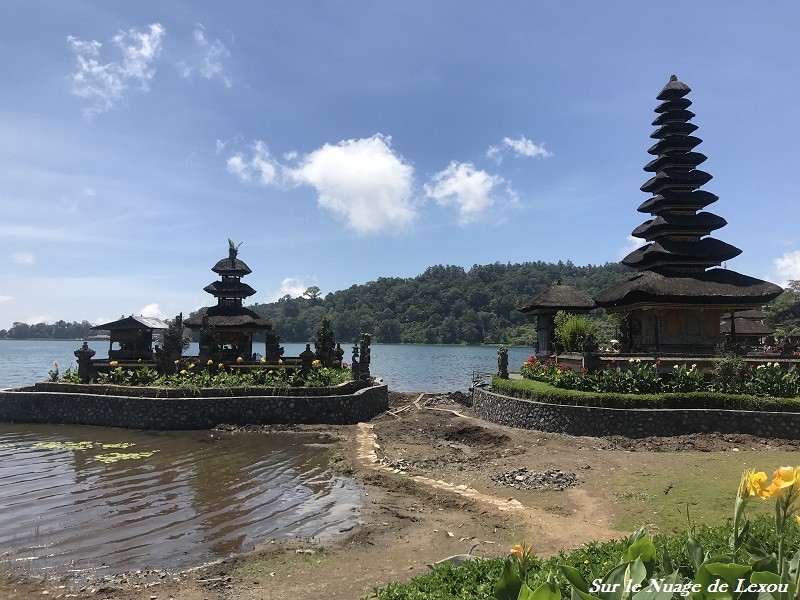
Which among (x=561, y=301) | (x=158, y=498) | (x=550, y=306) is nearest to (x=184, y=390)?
(x=158, y=498)

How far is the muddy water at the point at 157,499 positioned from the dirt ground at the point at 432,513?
69cm

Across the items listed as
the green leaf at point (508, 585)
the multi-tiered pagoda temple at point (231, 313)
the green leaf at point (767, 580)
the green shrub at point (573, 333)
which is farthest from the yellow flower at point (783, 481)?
the multi-tiered pagoda temple at point (231, 313)

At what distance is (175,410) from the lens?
72.2 ft

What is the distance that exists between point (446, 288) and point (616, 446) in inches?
5210

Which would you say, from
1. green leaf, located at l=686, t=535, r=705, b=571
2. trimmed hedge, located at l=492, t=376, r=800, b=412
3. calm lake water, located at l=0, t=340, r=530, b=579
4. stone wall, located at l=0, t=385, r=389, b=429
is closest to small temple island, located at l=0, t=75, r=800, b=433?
stone wall, located at l=0, t=385, r=389, b=429

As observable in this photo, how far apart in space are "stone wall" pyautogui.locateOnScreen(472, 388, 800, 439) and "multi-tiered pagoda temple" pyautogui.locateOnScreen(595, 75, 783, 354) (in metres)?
7.23

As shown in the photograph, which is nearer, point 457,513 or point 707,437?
point 457,513

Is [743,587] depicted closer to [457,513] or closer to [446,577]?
[446,577]

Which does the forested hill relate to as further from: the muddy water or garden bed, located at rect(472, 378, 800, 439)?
the muddy water

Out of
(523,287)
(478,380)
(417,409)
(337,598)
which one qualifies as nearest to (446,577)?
(337,598)

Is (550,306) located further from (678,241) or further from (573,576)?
(573,576)

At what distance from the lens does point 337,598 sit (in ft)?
24.7

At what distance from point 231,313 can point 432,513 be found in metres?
25.0

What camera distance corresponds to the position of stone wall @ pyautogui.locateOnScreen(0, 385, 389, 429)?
22047 mm
